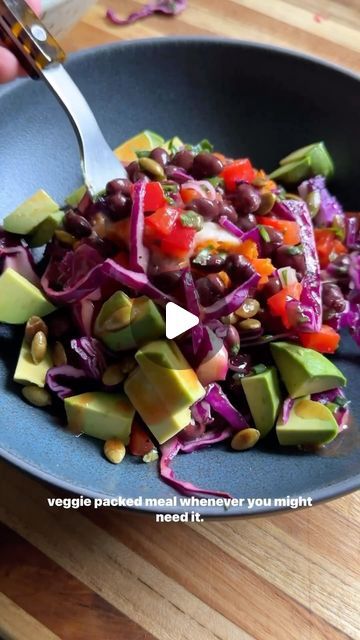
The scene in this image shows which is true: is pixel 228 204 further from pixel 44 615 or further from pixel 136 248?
pixel 44 615

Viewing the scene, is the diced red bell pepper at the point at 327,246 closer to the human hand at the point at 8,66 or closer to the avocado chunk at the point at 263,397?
the avocado chunk at the point at 263,397

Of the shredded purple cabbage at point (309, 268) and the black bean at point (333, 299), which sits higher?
the shredded purple cabbage at point (309, 268)

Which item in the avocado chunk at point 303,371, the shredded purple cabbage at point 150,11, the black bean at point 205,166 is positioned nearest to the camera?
the avocado chunk at point 303,371

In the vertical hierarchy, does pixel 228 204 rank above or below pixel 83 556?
above

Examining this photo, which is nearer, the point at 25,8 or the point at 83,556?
the point at 83,556

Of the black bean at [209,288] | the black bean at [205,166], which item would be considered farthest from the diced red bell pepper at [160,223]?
the black bean at [205,166]

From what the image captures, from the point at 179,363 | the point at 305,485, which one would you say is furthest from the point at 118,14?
the point at 305,485

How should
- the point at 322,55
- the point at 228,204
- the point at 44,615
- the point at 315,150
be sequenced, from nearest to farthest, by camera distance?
the point at 44,615 < the point at 228,204 < the point at 315,150 < the point at 322,55

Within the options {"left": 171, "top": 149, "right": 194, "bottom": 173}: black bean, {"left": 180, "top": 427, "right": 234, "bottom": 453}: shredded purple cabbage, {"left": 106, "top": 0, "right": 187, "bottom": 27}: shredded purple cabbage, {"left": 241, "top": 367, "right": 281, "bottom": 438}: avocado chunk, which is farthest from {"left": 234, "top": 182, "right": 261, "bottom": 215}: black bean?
{"left": 106, "top": 0, "right": 187, "bottom": 27}: shredded purple cabbage
